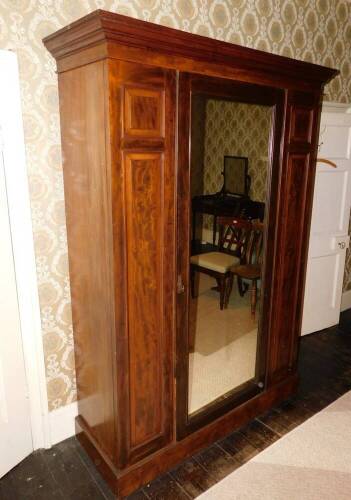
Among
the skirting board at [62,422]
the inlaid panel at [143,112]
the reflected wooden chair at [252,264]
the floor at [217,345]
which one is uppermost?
the inlaid panel at [143,112]

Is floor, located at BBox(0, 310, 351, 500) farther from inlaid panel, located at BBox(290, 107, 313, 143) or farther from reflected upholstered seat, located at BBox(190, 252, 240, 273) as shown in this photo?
inlaid panel, located at BBox(290, 107, 313, 143)

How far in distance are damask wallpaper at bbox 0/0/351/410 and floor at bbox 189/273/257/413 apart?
0.68m

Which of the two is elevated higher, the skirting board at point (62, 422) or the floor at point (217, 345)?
the floor at point (217, 345)

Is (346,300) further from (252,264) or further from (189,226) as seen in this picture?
(189,226)

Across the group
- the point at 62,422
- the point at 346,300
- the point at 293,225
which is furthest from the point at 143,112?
the point at 346,300

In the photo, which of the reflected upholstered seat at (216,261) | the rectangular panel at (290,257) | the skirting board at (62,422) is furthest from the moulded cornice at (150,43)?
the skirting board at (62,422)

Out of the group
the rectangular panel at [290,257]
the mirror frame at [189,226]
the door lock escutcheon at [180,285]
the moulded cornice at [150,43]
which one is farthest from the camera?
the rectangular panel at [290,257]

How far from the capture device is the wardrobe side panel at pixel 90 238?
150cm

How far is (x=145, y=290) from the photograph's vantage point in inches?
65.1

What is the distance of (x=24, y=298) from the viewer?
1892mm

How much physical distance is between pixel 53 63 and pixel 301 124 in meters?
1.30

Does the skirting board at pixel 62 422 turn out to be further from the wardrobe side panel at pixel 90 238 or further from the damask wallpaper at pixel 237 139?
the damask wallpaper at pixel 237 139

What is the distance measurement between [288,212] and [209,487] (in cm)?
146

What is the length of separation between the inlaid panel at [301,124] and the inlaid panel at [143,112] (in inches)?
34.2
